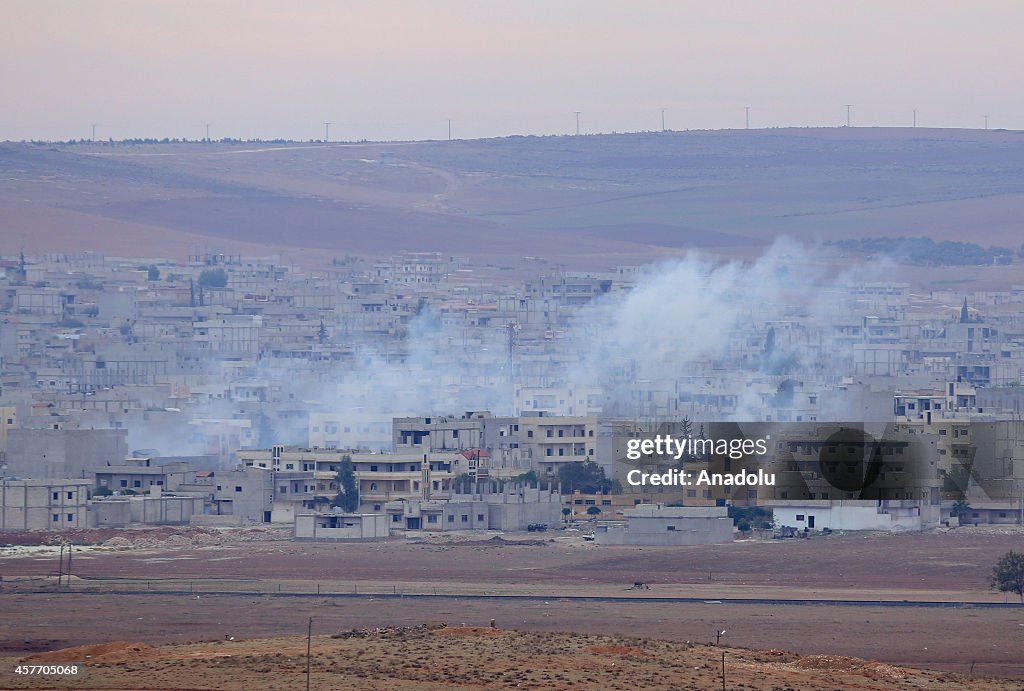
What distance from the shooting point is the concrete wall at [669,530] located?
40344mm

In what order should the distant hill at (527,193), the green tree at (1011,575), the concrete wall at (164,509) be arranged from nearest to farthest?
the green tree at (1011,575) < the concrete wall at (164,509) < the distant hill at (527,193)

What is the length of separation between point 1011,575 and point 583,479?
16.2m

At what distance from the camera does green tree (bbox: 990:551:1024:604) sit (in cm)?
3256

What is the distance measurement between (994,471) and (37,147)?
12971 cm

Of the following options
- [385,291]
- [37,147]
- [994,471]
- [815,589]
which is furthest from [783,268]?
[815,589]

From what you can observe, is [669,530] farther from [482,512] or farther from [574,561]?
[482,512]

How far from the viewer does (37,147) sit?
541ft

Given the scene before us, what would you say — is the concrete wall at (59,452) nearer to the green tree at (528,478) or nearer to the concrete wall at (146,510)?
the concrete wall at (146,510)

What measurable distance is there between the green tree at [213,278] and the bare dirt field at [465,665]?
87.5m

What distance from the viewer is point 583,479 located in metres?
47.8

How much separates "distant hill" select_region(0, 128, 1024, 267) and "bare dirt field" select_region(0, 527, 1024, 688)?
93.6 meters

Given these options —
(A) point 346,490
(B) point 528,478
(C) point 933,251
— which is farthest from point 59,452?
(C) point 933,251

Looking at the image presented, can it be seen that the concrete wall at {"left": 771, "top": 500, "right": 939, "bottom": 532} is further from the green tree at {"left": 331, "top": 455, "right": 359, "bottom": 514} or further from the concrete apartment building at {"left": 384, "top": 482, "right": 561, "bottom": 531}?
the green tree at {"left": 331, "top": 455, "right": 359, "bottom": 514}

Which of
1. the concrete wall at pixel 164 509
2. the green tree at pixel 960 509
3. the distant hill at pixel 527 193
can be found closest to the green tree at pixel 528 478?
the concrete wall at pixel 164 509
